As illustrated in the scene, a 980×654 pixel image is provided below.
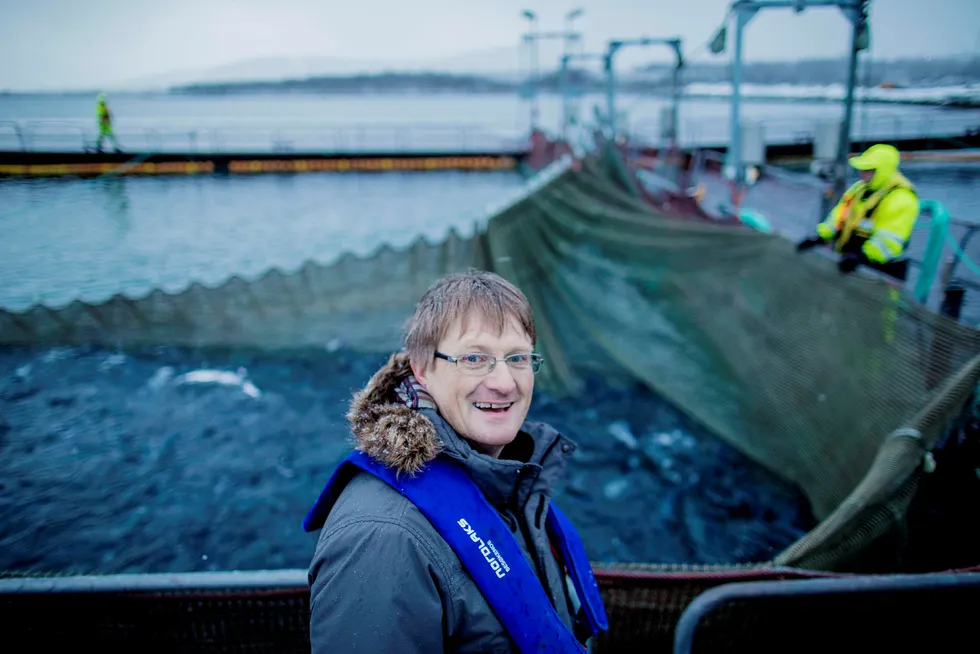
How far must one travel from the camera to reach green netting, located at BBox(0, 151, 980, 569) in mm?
3766

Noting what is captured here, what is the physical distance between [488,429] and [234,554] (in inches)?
163

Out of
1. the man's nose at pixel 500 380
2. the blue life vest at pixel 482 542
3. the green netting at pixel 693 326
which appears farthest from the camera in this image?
the green netting at pixel 693 326

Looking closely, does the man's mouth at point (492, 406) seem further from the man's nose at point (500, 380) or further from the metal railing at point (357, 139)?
the metal railing at point (357, 139)

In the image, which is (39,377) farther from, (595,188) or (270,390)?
(595,188)

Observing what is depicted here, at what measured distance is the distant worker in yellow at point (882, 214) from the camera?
5.77 meters

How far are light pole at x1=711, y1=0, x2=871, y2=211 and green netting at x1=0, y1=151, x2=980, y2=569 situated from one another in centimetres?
265

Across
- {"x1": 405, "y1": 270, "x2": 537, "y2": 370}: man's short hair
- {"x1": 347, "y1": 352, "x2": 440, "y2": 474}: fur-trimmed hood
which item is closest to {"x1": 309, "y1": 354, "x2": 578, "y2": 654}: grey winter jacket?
{"x1": 347, "y1": 352, "x2": 440, "y2": 474}: fur-trimmed hood

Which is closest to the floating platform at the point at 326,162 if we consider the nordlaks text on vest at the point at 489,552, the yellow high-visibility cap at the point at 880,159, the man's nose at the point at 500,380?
the man's nose at the point at 500,380

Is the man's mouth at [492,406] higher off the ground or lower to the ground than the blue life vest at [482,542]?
higher

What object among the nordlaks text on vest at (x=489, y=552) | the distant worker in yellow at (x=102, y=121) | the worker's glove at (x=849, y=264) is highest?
the distant worker in yellow at (x=102, y=121)

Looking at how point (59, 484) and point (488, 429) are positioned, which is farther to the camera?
point (59, 484)

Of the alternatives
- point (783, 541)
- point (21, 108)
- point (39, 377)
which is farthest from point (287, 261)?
point (783, 541)

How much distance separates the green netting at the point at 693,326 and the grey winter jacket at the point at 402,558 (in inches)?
98.6

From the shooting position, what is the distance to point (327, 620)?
1.26m
